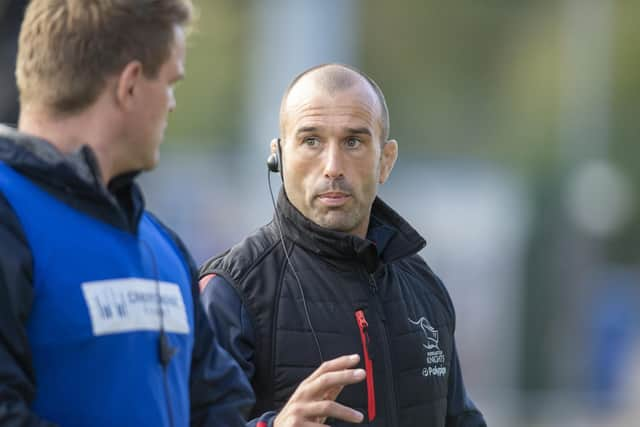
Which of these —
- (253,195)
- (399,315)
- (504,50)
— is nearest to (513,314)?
(253,195)

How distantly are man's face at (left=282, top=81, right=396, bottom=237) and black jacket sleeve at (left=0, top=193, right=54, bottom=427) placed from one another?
1.69m

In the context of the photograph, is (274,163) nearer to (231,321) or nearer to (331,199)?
(331,199)

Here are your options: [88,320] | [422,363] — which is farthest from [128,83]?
[422,363]

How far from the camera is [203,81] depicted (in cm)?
2344

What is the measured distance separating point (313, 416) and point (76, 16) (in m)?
1.41

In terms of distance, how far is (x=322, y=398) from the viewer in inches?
154

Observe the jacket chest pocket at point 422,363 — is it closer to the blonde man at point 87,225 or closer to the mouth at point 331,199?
the mouth at point 331,199

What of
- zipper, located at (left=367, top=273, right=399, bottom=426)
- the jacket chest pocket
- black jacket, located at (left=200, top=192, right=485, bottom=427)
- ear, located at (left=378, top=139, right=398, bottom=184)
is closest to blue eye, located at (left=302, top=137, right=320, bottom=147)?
black jacket, located at (left=200, top=192, right=485, bottom=427)

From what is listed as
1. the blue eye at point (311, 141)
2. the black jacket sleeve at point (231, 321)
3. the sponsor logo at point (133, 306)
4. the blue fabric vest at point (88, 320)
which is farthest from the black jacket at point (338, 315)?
the blue fabric vest at point (88, 320)

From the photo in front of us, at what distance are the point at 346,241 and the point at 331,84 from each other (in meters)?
0.58

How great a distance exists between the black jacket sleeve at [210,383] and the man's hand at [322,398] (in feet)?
0.84

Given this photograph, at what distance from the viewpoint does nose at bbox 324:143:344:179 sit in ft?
14.9

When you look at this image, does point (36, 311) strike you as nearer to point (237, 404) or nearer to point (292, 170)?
point (237, 404)

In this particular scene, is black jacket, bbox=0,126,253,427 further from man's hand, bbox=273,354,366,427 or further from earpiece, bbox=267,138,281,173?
earpiece, bbox=267,138,281,173
